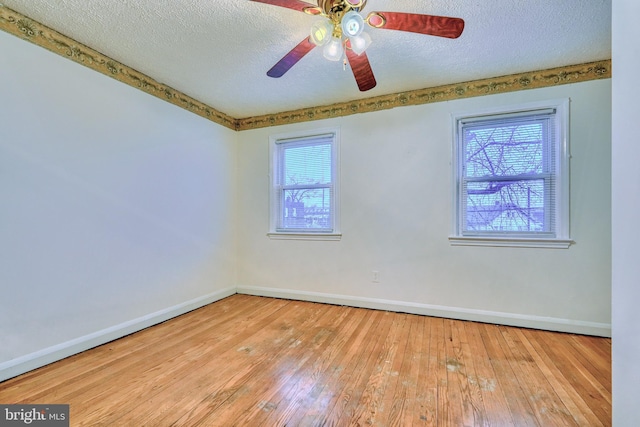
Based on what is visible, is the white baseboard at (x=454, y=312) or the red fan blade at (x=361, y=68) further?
the white baseboard at (x=454, y=312)

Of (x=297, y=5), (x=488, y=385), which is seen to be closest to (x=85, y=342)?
(x=297, y=5)

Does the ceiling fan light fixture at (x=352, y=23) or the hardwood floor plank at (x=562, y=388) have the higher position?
the ceiling fan light fixture at (x=352, y=23)

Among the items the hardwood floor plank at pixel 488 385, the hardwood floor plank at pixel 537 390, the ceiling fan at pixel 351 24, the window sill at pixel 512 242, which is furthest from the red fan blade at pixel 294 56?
the hardwood floor plank at pixel 537 390

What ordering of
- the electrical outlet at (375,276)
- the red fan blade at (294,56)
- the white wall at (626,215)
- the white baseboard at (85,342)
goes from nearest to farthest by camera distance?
1. the white wall at (626,215)
2. the red fan blade at (294,56)
3. the white baseboard at (85,342)
4. the electrical outlet at (375,276)

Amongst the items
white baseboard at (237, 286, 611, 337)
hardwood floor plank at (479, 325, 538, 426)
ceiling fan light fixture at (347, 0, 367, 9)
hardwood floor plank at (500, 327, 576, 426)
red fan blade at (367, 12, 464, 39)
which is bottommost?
hardwood floor plank at (479, 325, 538, 426)

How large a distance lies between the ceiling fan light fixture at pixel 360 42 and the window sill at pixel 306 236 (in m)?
2.10

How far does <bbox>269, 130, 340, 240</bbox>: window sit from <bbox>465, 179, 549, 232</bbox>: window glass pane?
4.92 ft

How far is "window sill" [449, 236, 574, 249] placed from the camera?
2535 millimetres

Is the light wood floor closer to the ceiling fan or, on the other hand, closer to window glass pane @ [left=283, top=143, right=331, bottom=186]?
window glass pane @ [left=283, top=143, right=331, bottom=186]

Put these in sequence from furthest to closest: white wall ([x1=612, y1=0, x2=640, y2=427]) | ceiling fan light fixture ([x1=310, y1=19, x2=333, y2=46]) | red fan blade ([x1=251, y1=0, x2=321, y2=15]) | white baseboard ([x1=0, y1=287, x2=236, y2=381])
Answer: white baseboard ([x1=0, y1=287, x2=236, y2=381]) → ceiling fan light fixture ([x1=310, y1=19, x2=333, y2=46]) → red fan blade ([x1=251, y1=0, x2=321, y2=15]) → white wall ([x1=612, y1=0, x2=640, y2=427])

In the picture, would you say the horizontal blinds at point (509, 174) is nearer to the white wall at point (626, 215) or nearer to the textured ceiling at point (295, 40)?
the textured ceiling at point (295, 40)

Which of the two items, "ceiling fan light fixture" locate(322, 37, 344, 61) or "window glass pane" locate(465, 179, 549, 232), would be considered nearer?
"ceiling fan light fixture" locate(322, 37, 344, 61)

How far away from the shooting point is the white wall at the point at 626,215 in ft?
2.81

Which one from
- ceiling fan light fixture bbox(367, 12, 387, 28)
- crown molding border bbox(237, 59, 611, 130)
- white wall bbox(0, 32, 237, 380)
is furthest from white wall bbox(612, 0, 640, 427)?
white wall bbox(0, 32, 237, 380)
